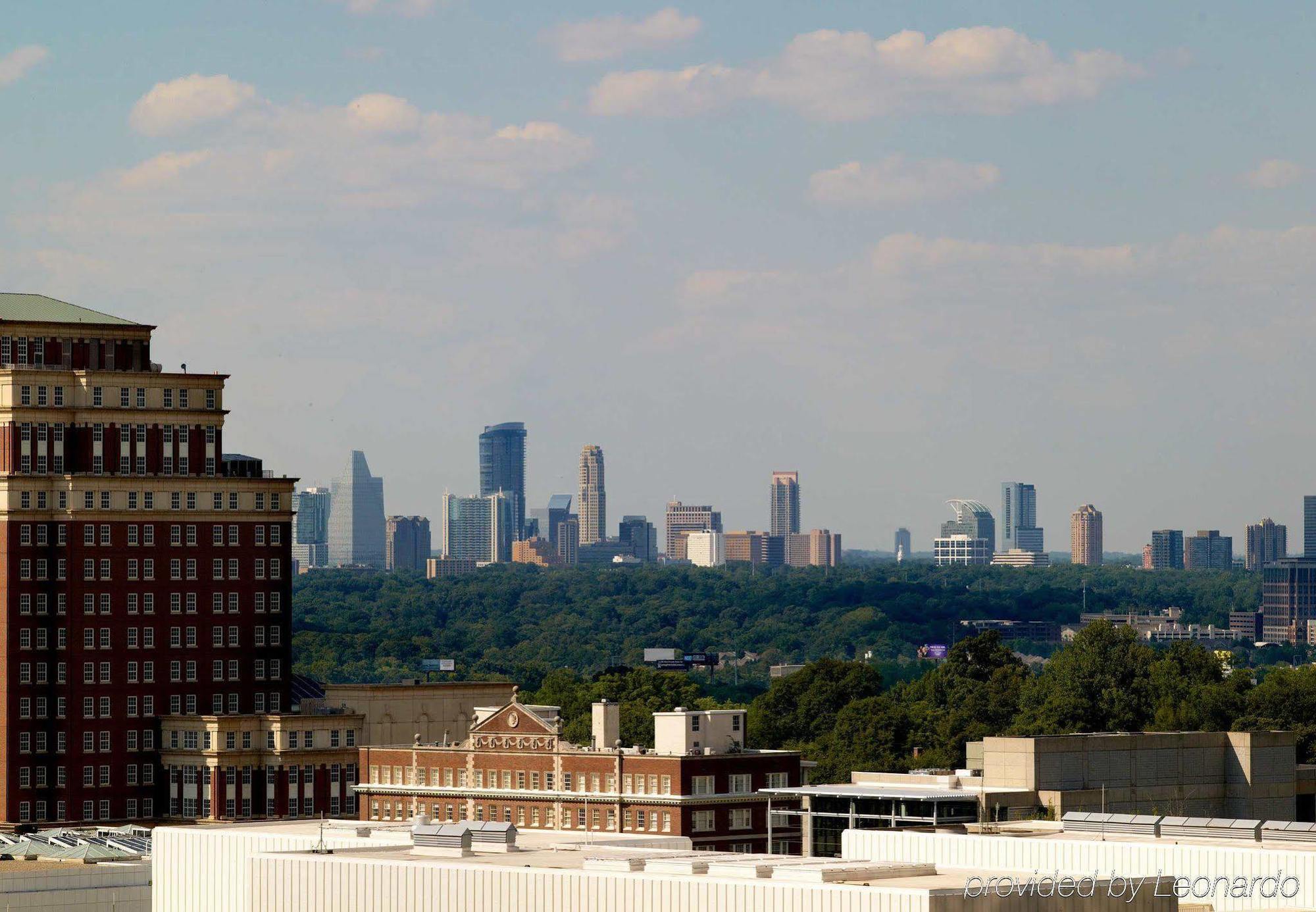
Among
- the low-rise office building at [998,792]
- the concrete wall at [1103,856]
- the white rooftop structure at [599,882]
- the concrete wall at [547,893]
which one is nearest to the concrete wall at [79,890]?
the white rooftop structure at [599,882]

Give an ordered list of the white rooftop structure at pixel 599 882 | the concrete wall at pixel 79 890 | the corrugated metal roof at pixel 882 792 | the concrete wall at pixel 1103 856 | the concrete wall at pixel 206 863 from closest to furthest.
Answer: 1. the white rooftop structure at pixel 599 882
2. the concrete wall at pixel 1103 856
3. the concrete wall at pixel 206 863
4. the corrugated metal roof at pixel 882 792
5. the concrete wall at pixel 79 890

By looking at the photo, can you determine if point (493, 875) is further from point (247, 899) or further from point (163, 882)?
point (163, 882)

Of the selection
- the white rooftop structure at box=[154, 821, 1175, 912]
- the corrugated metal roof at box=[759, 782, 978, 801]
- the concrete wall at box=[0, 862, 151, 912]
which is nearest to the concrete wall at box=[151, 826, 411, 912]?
the white rooftop structure at box=[154, 821, 1175, 912]

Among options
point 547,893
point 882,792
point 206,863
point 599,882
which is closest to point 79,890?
point 206,863

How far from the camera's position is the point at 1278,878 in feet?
425

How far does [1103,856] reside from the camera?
5482 inches

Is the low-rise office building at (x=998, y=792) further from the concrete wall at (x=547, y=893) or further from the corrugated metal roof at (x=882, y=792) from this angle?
the concrete wall at (x=547, y=893)

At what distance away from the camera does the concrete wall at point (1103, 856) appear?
131m

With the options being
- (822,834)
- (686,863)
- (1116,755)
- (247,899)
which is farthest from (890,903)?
(1116,755)

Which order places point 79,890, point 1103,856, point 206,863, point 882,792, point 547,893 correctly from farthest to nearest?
point 79,890, point 882,792, point 206,863, point 1103,856, point 547,893

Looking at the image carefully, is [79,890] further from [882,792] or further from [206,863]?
[882,792]

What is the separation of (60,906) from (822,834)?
42370 millimetres

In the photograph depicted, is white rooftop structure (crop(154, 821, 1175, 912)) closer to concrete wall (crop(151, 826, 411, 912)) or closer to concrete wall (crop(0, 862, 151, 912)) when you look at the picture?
concrete wall (crop(151, 826, 411, 912))

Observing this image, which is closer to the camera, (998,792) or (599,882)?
(599,882)
